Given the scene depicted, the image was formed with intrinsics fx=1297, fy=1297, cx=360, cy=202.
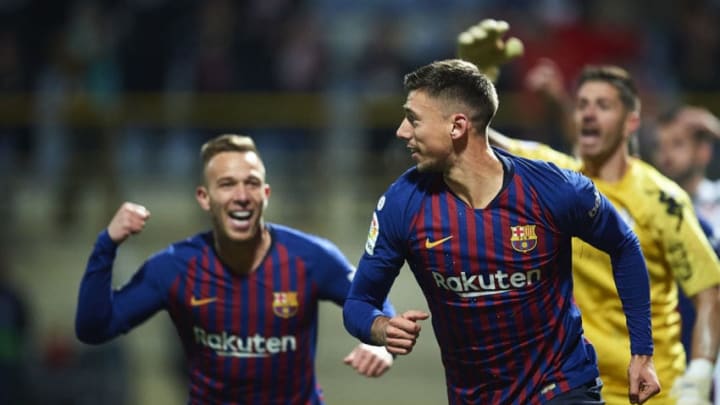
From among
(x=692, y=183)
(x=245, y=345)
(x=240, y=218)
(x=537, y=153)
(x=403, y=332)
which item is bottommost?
(x=245, y=345)

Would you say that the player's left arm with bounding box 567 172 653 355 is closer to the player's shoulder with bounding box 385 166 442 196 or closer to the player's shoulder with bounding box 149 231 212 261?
the player's shoulder with bounding box 385 166 442 196

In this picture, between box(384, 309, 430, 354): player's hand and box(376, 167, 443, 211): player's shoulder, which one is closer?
box(384, 309, 430, 354): player's hand

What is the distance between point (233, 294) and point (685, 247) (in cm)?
185

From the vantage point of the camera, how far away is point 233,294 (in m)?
5.32

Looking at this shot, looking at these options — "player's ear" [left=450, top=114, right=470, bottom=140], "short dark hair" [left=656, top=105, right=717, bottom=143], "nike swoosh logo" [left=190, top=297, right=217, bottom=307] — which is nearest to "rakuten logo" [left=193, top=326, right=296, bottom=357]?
"nike swoosh logo" [left=190, top=297, right=217, bottom=307]

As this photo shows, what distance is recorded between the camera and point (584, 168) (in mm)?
5621

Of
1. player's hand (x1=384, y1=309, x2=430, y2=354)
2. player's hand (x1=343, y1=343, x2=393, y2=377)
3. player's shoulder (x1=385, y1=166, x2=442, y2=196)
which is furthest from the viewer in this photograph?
player's hand (x1=343, y1=343, x2=393, y2=377)

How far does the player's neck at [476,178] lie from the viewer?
14.4 ft

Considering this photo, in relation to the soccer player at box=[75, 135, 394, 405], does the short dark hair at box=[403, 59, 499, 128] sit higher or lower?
higher

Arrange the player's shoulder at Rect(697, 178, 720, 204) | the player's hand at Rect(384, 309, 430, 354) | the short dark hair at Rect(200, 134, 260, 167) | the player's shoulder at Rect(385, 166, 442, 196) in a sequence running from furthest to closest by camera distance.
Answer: the player's shoulder at Rect(697, 178, 720, 204)
the short dark hair at Rect(200, 134, 260, 167)
the player's shoulder at Rect(385, 166, 442, 196)
the player's hand at Rect(384, 309, 430, 354)

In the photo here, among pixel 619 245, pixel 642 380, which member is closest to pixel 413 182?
pixel 619 245

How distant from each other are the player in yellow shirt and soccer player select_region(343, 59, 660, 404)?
33.4 inches

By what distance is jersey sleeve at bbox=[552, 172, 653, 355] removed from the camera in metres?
4.35

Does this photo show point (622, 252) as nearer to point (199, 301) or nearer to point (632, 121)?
point (632, 121)
